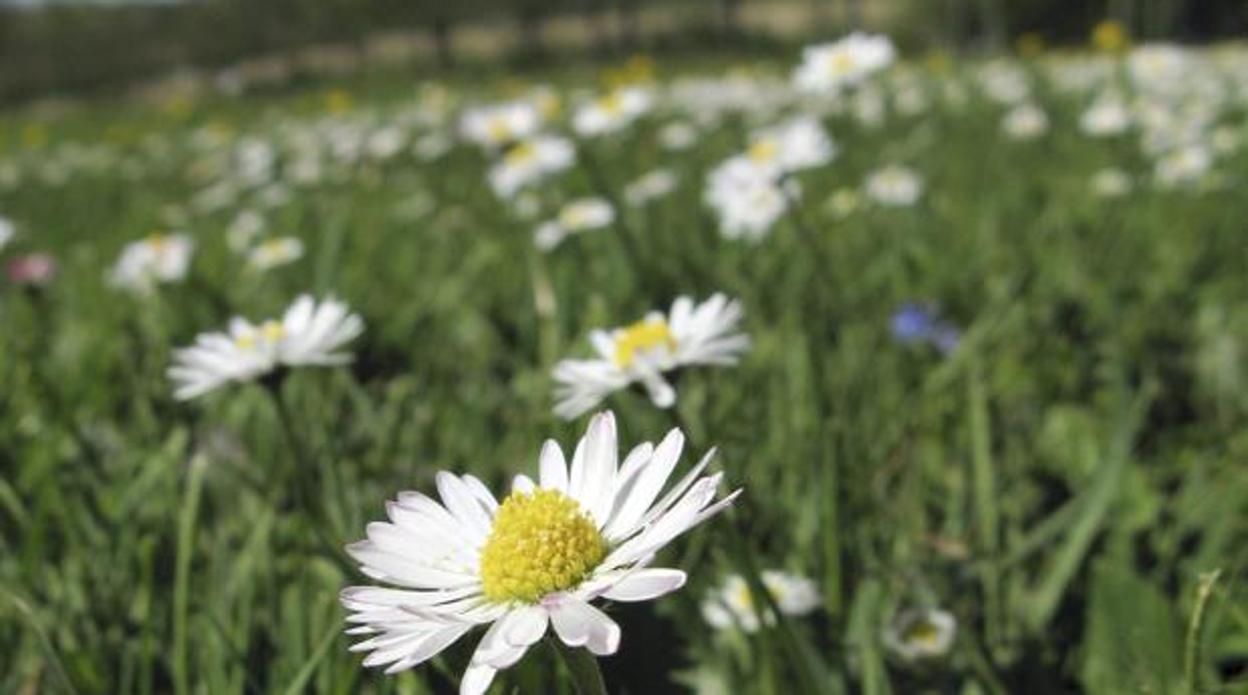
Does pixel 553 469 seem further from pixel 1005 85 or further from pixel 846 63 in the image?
pixel 1005 85

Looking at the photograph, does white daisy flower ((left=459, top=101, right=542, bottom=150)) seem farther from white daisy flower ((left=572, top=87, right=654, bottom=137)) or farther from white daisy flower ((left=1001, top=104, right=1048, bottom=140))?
white daisy flower ((left=1001, top=104, right=1048, bottom=140))

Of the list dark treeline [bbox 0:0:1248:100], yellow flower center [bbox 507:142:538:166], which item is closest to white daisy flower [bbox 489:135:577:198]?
yellow flower center [bbox 507:142:538:166]

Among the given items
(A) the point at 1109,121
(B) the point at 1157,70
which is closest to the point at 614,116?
(A) the point at 1109,121

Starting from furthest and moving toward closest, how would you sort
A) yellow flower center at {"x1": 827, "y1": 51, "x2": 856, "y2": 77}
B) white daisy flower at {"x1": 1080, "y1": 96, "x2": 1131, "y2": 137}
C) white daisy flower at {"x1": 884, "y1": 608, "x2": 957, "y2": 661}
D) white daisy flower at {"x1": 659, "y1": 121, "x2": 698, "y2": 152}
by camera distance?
1. white daisy flower at {"x1": 659, "y1": 121, "x2": 698, "y2": 152}
2. white daisy flower at {"x1": 1080, "y1": 96, "x2": 1131, "y2": 137}
3. yellow flower center at {"x1": 827, "y1": 51, "x2": 856, "y2": 77}
4. white daisy flower at {"x1": 884, "y1": 608, "x2": 957, "y2": 661}

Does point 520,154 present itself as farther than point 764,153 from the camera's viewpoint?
Yes

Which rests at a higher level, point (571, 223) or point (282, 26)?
point (571, 223)

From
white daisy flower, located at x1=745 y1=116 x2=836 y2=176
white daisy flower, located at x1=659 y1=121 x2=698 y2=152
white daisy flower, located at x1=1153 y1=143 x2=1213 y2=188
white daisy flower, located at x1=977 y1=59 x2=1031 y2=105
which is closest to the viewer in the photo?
white daisy flower, located at x1=745 y1=116 x2=836 y2=176

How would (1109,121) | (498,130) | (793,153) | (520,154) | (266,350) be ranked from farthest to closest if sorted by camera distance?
(1109,121) < (520,154) < (498,130) < (793,153) < (266,350)
